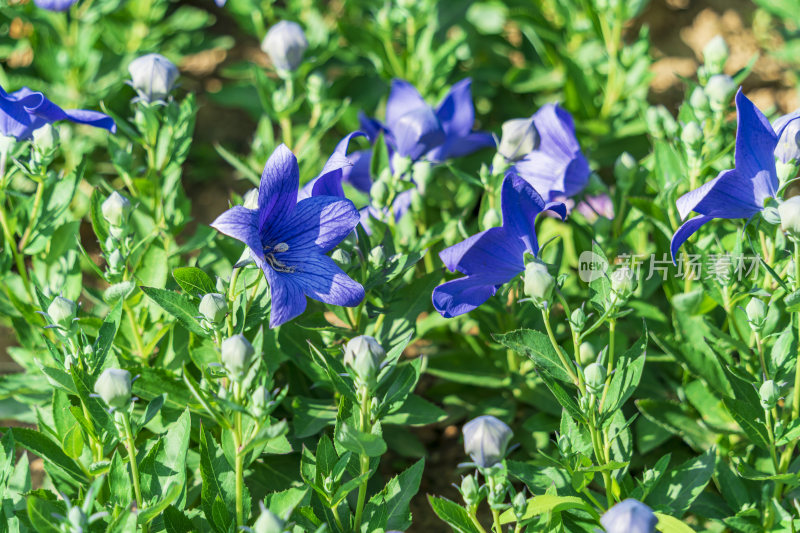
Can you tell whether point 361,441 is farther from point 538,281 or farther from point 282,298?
point 538,281

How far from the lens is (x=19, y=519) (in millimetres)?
2492

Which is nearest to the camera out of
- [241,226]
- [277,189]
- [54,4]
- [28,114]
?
[241,226]

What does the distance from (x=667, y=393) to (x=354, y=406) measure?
143 cm

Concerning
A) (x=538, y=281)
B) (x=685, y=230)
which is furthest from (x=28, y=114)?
(x=685, y=230)

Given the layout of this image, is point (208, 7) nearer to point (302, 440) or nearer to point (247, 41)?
point (247, 41)

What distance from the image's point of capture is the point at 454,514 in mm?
2451

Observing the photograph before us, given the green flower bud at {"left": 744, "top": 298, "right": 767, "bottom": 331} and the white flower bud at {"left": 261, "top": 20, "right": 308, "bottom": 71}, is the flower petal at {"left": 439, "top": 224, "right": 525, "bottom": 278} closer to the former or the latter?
the green flower bud at {"left": 744, "top": 298, "right": 767, "bottom": 331}

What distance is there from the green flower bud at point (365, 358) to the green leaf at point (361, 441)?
135 millimetres

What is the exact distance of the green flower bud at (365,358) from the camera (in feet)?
7.43

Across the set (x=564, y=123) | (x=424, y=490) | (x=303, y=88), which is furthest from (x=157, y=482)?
(x=303, y=88)

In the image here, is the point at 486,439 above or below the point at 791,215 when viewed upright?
below

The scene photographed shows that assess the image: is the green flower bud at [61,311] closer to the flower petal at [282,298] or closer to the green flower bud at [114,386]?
the green flower bud at [114,386]

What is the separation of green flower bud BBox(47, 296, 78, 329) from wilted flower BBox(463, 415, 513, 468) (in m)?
1.20

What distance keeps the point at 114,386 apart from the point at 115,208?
26.7 inches
